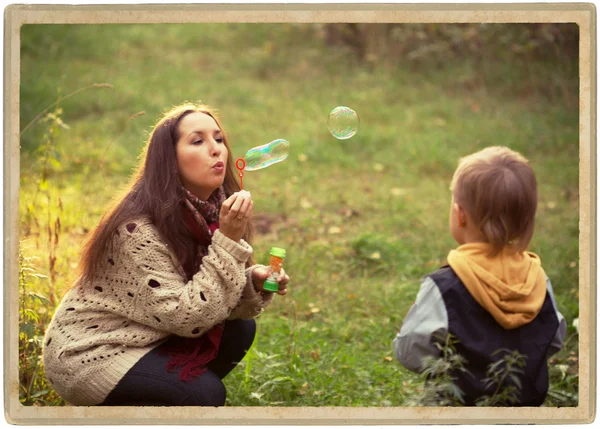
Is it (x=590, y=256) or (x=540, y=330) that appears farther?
(x=590, y=256)

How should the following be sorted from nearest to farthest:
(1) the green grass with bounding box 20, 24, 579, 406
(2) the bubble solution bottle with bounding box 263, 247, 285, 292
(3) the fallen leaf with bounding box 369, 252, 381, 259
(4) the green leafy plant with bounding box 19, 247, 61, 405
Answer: (2) the bubble solution bottle with bounding box 263, 247, 285, 292
(4) the green leafy plant with bounding box 19, 247, 61, 405
(1) the green grass with bounding box 20, 24, 579, 406
(3) the fallen leaf with bounding box 369, 252, 381, 259

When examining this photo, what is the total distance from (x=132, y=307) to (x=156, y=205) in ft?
1.19

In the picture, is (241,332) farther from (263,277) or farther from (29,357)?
(29,357)

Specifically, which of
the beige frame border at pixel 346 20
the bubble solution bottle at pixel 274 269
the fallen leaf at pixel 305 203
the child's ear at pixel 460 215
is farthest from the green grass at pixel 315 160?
the child's ear at pixel 460 215

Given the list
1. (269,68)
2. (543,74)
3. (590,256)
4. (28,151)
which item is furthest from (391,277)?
(269,68)

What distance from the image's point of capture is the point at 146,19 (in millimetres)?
3188

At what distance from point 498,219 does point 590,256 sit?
55cm

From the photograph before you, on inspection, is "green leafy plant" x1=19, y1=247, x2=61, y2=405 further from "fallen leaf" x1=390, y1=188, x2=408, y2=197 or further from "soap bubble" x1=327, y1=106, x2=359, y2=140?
"fallen leaf" x1=390, y1=188, x2=408, y2=197

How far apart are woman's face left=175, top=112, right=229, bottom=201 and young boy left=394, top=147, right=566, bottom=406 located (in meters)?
0.86

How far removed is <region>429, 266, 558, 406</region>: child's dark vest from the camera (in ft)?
9.36

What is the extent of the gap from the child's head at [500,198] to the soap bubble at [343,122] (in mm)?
680

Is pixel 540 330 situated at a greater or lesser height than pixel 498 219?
lesser

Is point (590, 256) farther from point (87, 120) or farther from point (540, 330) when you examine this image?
point (87, 120)

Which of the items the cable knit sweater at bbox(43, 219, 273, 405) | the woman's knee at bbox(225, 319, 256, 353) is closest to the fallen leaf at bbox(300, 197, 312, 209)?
the woman's knee at bbox(225, 319, 256, 353)
